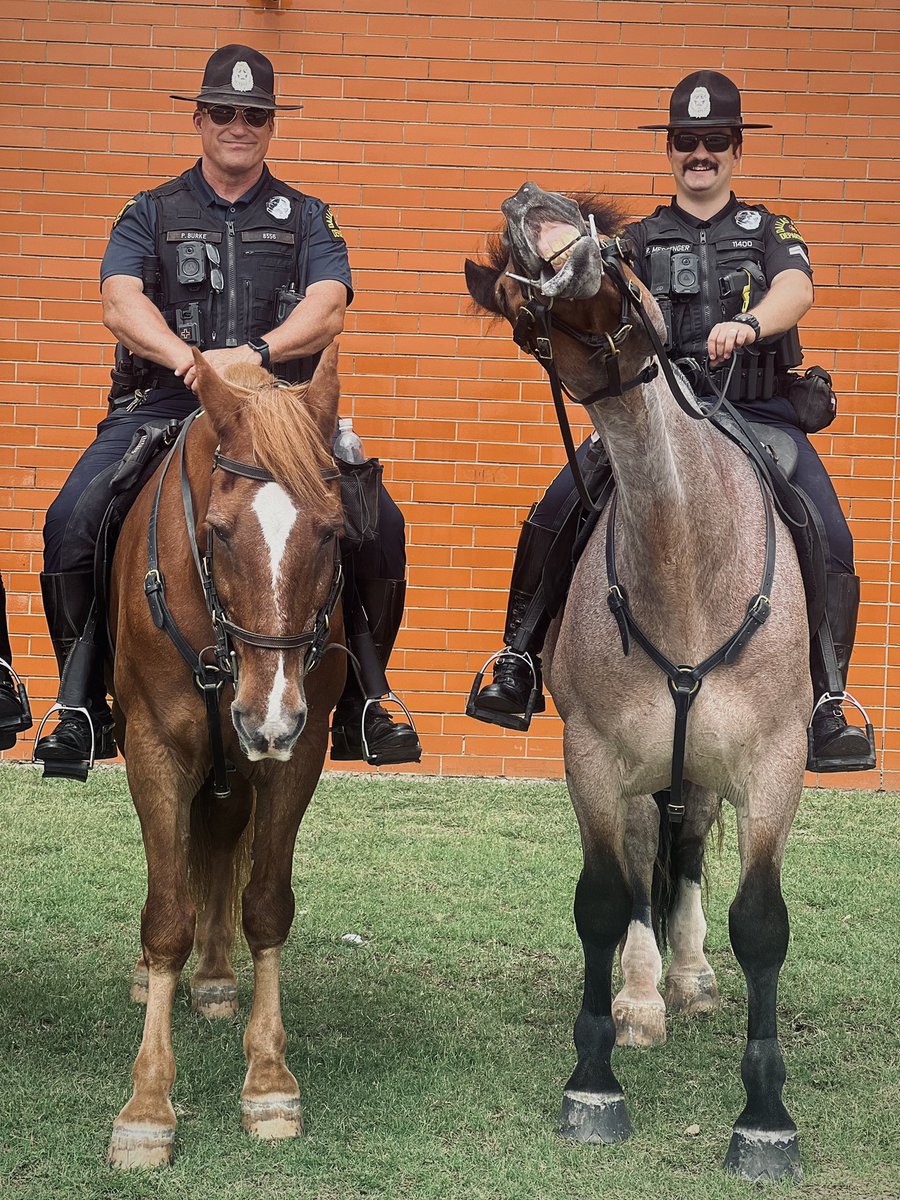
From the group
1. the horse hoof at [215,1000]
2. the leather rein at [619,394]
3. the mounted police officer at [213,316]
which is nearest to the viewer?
the leather rein at [619,394]

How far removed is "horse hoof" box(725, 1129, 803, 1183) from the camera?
4223 mm

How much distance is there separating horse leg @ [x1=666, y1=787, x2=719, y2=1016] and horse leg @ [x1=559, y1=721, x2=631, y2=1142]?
107 centimetres

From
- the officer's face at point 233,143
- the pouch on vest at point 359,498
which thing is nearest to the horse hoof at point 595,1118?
the pouch on vest at point 359,498

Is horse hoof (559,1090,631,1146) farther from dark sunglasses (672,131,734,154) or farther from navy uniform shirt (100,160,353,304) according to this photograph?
dark sunglasses (672,131,734,154)

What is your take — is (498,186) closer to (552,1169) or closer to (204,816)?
(204,816)

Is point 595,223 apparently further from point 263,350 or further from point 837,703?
point 837,703

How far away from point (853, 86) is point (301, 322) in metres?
5.65

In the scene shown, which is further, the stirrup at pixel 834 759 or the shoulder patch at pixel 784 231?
the shoulder patch at pixel 784 231

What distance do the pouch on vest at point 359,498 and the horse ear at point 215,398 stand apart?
0.51 meters

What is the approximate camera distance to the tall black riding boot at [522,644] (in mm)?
5258

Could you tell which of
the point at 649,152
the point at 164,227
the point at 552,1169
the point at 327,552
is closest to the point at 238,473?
the point at 327,552

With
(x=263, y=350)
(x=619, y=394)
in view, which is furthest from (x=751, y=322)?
(x=263, y=350)

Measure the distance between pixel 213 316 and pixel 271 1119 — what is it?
271 centimetres

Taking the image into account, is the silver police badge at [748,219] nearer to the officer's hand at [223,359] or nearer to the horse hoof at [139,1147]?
the officer's hand at [223,359]
